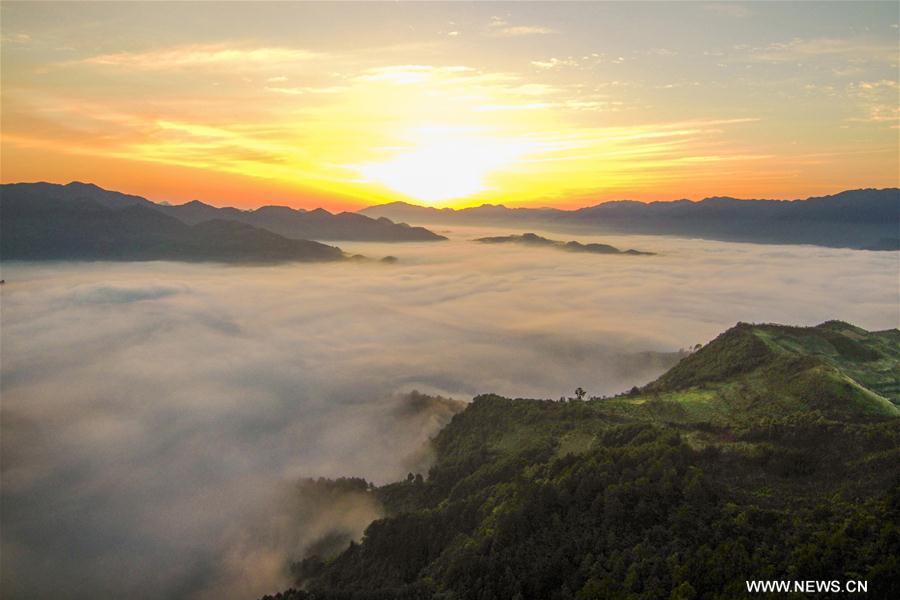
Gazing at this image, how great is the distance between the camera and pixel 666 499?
194 ft

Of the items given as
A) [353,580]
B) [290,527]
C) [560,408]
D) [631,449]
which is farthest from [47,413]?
[631,449]

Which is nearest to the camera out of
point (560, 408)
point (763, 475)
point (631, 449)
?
point (763, 475)

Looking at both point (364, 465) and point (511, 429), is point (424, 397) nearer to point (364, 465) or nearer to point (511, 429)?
point (364, 465)

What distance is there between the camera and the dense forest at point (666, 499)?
159 ft

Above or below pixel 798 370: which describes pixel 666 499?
below

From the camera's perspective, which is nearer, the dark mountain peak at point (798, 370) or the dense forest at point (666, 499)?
the dense forest at point (666, 499)

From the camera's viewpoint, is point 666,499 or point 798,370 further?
point 798,370

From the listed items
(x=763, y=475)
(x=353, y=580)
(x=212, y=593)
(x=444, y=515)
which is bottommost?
Answer: (x=212, y=593)

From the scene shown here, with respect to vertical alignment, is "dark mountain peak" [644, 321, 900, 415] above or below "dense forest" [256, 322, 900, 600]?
above

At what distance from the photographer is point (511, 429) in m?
108

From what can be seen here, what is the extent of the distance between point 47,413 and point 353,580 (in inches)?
5382

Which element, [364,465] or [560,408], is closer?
[560,408]

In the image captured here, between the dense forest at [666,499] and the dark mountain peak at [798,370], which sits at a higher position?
the dark mountain peak at [798,370]

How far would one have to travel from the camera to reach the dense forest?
48562 mm
